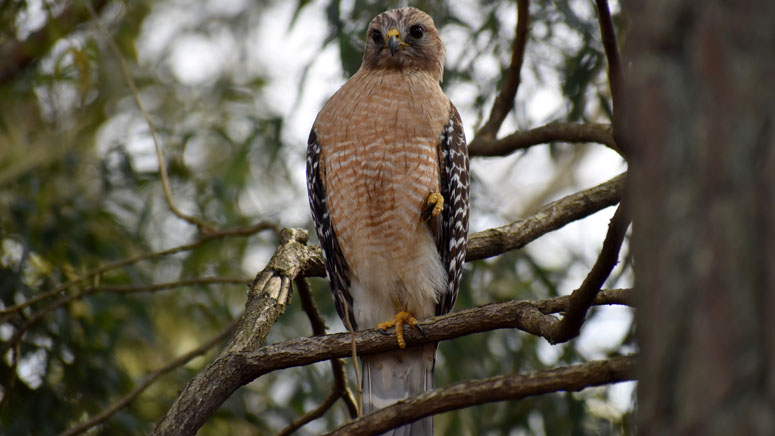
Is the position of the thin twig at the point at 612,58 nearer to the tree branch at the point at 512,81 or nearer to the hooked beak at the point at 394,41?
the tree branch at the point at 512,81

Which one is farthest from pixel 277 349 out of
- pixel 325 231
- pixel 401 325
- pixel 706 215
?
pixel 706 215

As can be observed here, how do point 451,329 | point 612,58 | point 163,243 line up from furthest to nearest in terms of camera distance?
point 163,243
point 451,329
point 612,58

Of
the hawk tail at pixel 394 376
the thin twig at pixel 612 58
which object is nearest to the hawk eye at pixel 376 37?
the hawk tail at pixel 394 376

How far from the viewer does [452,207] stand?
166 inches

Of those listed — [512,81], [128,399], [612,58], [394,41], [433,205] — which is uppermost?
[394,41]

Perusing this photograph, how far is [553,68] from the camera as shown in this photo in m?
5.71

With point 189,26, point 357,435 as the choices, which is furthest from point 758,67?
point 189,26

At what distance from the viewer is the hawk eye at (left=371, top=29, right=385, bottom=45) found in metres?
4.76

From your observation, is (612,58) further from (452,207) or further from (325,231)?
(325,231)

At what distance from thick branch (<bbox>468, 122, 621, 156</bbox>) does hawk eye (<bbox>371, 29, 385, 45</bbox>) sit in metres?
0.87

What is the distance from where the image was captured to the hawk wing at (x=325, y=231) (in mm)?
4332

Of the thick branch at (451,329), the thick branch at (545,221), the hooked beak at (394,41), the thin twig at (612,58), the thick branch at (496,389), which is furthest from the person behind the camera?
the hooked beak at (394,41)

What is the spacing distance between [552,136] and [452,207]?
628mm

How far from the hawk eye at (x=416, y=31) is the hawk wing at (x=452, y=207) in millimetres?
704
